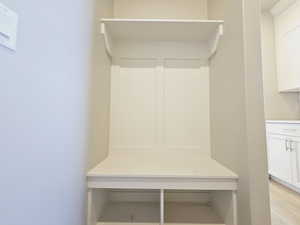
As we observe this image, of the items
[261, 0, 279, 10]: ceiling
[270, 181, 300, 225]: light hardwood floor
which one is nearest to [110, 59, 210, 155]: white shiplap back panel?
[270, 181, 300, 225]: light hardwood floor

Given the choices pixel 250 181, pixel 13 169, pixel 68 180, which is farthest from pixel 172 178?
pixel 13 169

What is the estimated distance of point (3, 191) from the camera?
1.71 feet

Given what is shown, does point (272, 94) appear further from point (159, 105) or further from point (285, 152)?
point (159, 105)

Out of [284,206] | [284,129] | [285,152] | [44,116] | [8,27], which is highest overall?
[8,27]

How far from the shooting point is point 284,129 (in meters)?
2.51

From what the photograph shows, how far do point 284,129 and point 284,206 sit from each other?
106 centimetres

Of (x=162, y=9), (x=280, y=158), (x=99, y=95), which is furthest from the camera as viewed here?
(x=280, y=158)

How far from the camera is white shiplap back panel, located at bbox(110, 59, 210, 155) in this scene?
1.81 m

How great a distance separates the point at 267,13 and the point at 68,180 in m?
4.01

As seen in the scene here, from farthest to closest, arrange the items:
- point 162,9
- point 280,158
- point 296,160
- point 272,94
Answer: point 272,94
point 280,158
point 296,160
point 162,9

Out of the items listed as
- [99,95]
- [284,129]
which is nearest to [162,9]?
[99,95]

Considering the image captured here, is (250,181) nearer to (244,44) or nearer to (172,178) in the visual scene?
(172,178)

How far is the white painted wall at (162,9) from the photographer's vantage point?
194 centimetres

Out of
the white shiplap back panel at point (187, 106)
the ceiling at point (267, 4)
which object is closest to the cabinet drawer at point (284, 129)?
the white shiplap back panel at point (187, 106)
